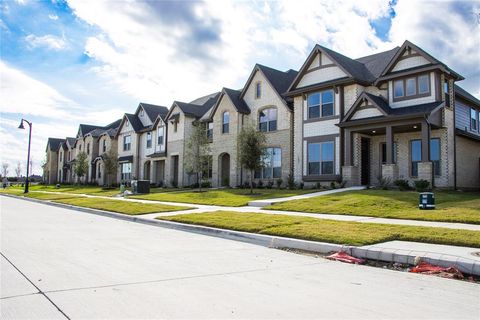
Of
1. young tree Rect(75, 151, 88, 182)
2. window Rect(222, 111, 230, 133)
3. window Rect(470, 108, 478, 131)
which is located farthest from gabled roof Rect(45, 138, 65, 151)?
window Rect(470, 108, 478, 131)

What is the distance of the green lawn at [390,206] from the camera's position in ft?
42.9

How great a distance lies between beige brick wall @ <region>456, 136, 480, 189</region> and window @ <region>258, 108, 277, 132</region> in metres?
12.2

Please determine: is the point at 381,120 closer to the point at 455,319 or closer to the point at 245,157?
the point at 245,157

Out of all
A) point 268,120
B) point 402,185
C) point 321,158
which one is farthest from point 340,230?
point 268,120

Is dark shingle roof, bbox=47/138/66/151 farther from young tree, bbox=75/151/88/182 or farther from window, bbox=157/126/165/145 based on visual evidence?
window, bbox=157/126/165/145

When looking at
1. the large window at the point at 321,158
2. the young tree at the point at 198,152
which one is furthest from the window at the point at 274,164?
the young tree at the point at 198,152

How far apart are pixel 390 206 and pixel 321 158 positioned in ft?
34.7

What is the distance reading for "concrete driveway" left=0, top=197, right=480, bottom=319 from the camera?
476 cm

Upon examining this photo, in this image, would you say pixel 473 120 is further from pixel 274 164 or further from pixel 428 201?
pixel 428 201

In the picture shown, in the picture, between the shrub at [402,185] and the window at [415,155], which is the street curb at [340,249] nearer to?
the shrub at [402,185]

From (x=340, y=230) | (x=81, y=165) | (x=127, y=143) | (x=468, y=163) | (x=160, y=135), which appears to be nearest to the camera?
(x=340, y=230)

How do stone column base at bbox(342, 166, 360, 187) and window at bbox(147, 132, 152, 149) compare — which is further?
window at bbox(147, 132, 152, 149)

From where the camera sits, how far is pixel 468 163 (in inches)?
967

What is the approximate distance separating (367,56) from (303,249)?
23501mm
